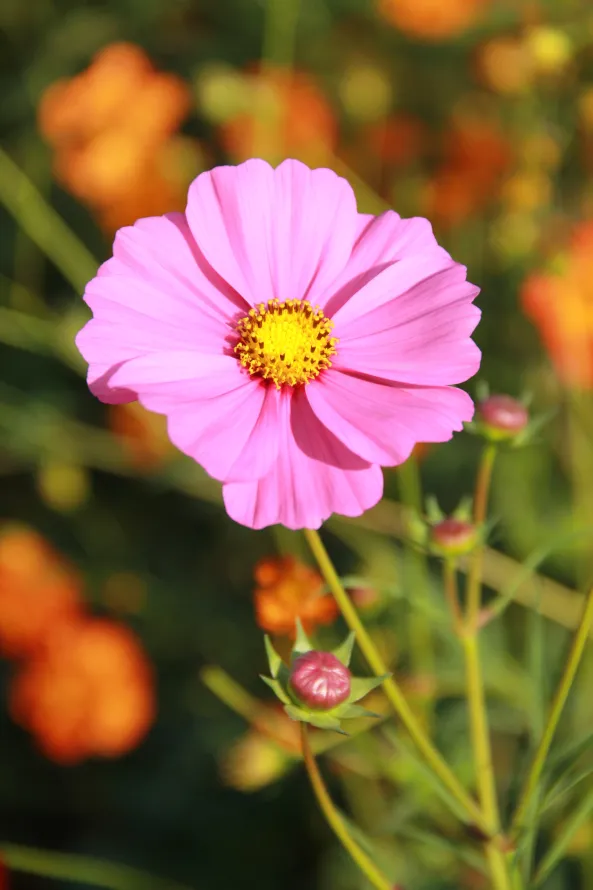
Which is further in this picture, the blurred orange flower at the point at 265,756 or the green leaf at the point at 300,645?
the blurred orange flower at the point at 265,756

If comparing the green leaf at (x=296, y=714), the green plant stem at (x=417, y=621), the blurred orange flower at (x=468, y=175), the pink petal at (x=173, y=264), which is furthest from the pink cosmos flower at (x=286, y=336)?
the blurred orange flower at (x=468, y=175)

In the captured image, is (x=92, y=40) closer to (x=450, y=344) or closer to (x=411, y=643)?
(x=411, y=643)

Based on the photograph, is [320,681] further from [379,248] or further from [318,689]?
[379,248]

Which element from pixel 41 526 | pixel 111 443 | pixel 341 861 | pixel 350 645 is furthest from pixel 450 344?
pixel 41 526

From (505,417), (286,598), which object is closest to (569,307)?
(505,417)

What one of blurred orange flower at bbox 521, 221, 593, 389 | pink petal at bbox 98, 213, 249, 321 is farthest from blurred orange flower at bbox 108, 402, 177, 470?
pink petal at bbox 98, 213, 249, 321

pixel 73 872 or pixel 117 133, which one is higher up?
pixel 117 133

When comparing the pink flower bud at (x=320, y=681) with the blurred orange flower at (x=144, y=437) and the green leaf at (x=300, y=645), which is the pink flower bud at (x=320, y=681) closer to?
the green leaf at (x=300, y=645)
